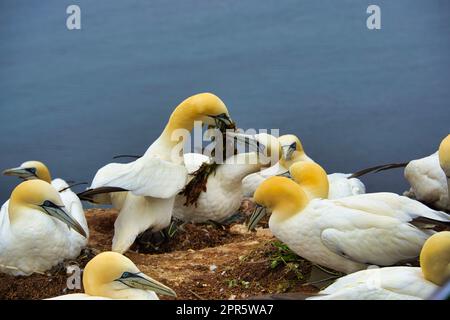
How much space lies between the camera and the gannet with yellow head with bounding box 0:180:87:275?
492 centimetres

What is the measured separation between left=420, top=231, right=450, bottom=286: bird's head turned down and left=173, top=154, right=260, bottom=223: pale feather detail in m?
2.79

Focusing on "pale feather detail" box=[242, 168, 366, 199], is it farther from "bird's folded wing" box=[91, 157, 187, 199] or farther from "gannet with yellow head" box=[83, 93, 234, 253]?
"bird's folded wing" box=[91, 157, 187, 199]

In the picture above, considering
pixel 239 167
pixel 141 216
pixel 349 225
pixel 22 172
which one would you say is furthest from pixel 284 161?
pixel 349 225

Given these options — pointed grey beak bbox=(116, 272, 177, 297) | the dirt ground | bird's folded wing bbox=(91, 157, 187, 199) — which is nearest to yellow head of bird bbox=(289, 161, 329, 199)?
the dirt ground

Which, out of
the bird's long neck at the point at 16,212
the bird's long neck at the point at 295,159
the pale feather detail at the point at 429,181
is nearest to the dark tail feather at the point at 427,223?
the pale feather detail at the point at 429,181

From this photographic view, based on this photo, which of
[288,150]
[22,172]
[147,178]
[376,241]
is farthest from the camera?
[288,150]

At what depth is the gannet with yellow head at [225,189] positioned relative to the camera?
6.35 metres

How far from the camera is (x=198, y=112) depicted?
6125 millimetres

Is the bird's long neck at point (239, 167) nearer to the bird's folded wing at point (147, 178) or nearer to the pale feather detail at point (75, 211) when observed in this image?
the bird's folded wing at point (147, 178)

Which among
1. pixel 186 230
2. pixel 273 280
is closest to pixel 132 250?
pixel 186 230

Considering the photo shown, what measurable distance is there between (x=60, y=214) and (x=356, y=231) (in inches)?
71.3

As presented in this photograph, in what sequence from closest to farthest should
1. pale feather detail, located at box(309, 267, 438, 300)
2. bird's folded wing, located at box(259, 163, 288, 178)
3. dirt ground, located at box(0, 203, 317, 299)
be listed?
pale feather detail, located at box(309, 267, 438, 300)
dirt ground, located at box(0, 203, 317, 299)
bird's folded wing, located at box(259, 163, 288, 178)

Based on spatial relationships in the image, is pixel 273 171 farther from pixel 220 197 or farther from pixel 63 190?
pixel 63 190
